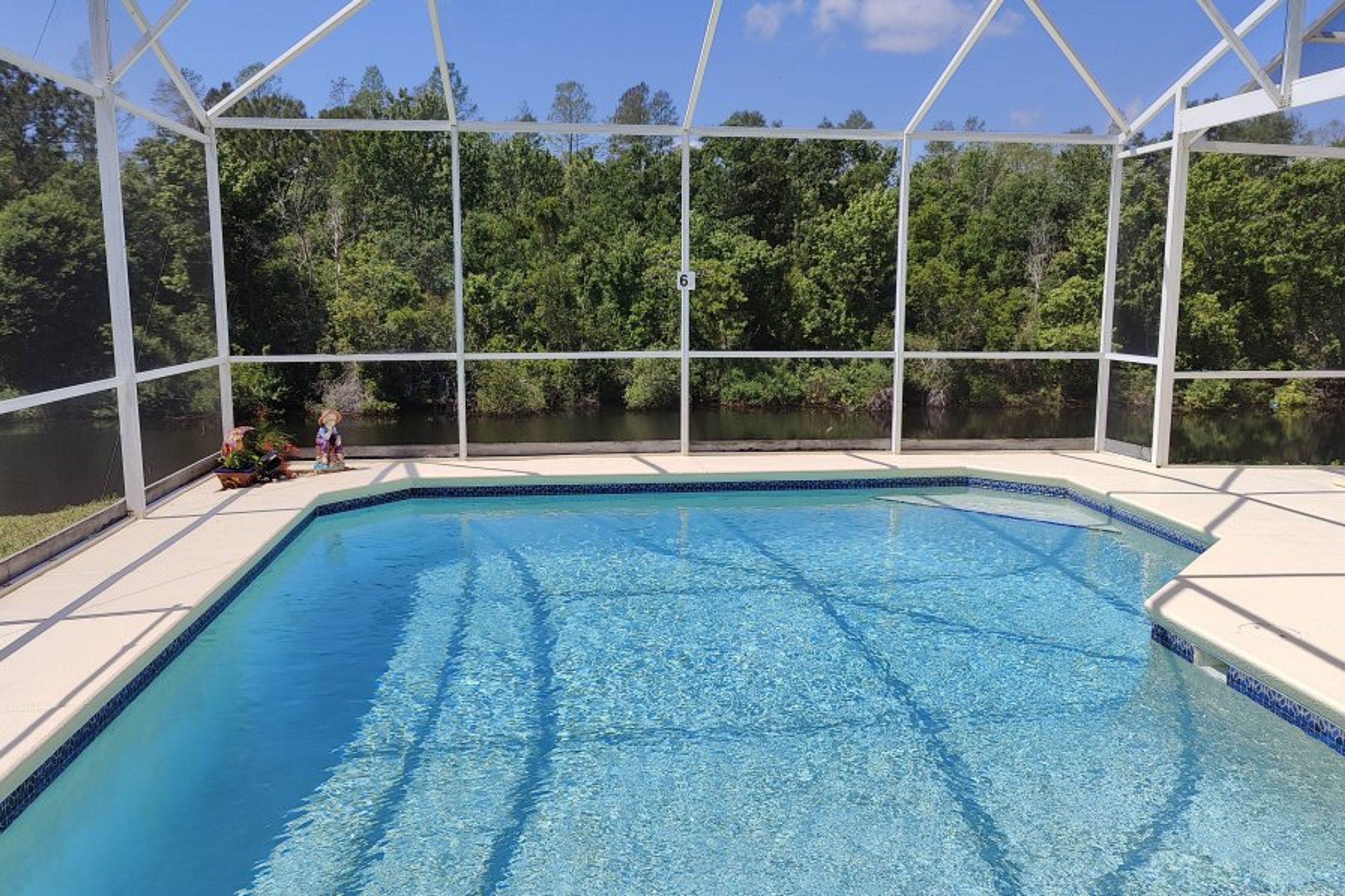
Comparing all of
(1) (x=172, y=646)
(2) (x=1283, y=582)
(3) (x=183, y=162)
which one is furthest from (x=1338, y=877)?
(3) (x=183, y=162)

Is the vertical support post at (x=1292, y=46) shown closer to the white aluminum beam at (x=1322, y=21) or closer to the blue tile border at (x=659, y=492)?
the white aluminum beam at (x=1322, y=21)

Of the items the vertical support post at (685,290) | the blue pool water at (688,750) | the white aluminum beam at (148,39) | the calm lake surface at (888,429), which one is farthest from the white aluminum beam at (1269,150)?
the white aluminum beam at (148,39)

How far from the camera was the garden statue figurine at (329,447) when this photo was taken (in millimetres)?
7535

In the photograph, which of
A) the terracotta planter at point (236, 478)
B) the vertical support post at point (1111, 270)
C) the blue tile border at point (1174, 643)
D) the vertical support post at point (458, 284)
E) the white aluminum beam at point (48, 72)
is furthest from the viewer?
the vertical support post at point (1111, 270)

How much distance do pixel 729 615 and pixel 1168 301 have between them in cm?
474

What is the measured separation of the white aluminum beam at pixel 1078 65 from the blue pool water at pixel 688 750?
4040 mm

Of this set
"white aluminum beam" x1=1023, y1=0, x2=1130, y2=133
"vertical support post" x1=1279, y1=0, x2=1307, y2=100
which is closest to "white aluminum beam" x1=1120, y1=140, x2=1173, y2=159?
"white aluminum beam" x1=1023, y1=0, x2=1130, y2=133

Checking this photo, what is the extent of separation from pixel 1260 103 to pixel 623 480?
4.95m

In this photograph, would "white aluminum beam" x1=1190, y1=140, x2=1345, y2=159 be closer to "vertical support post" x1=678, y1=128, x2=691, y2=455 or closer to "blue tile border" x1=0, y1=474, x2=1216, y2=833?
"blue tile border" x1=0, y1=474, x2=1216, y2=833

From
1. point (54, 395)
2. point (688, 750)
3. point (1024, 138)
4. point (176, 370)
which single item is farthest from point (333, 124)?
point (688, 750)

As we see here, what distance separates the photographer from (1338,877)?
2.69 meters

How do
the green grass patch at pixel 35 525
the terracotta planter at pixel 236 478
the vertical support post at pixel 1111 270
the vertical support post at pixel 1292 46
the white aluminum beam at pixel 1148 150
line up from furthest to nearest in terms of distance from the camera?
the vertical support post at pixel 1111 270 < the white aluminum beam at pixel 1148 150 < the terracotta planter at pixel 236 478 < the vertical support post at pixel 1292 46 < the green grass patch at pixel 35 525

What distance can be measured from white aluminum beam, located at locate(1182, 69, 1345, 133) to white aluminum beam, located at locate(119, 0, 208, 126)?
670cm

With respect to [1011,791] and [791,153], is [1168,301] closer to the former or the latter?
[1011,791]
